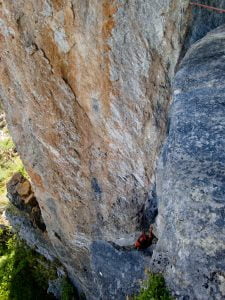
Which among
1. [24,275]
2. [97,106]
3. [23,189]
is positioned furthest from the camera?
[24,275]

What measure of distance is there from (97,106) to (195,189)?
5.71m

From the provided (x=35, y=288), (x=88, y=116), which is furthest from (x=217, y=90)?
(x=35, y=288)

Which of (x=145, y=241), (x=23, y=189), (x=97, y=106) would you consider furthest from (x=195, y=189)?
(x=23, y=189)

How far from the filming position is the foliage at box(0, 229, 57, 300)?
1788 cm

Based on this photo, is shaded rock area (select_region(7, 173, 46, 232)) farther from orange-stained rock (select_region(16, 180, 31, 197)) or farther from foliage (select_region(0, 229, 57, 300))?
foliage (select_region(0, 229, 57, 300))

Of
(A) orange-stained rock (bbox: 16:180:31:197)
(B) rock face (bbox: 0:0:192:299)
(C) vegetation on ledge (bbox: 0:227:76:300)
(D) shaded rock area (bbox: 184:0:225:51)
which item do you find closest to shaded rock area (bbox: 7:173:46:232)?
(A) orange-stained rock (bbox: 16:180:31:197)

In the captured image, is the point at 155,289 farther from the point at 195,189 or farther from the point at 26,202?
the point at 26,202

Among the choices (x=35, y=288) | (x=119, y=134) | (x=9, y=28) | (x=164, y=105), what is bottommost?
(x=35, y=288)

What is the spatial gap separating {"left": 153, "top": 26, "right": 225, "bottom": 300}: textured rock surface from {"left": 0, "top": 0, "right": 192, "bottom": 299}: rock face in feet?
6.04

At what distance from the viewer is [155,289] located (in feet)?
13.7

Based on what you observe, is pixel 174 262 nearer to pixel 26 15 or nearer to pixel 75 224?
pixel 26 15

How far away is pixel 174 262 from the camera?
4.14m

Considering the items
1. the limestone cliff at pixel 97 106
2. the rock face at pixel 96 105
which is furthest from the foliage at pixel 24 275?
the limestone cliff at pixel 97 106

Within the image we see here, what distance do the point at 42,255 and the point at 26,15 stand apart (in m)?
13.0
